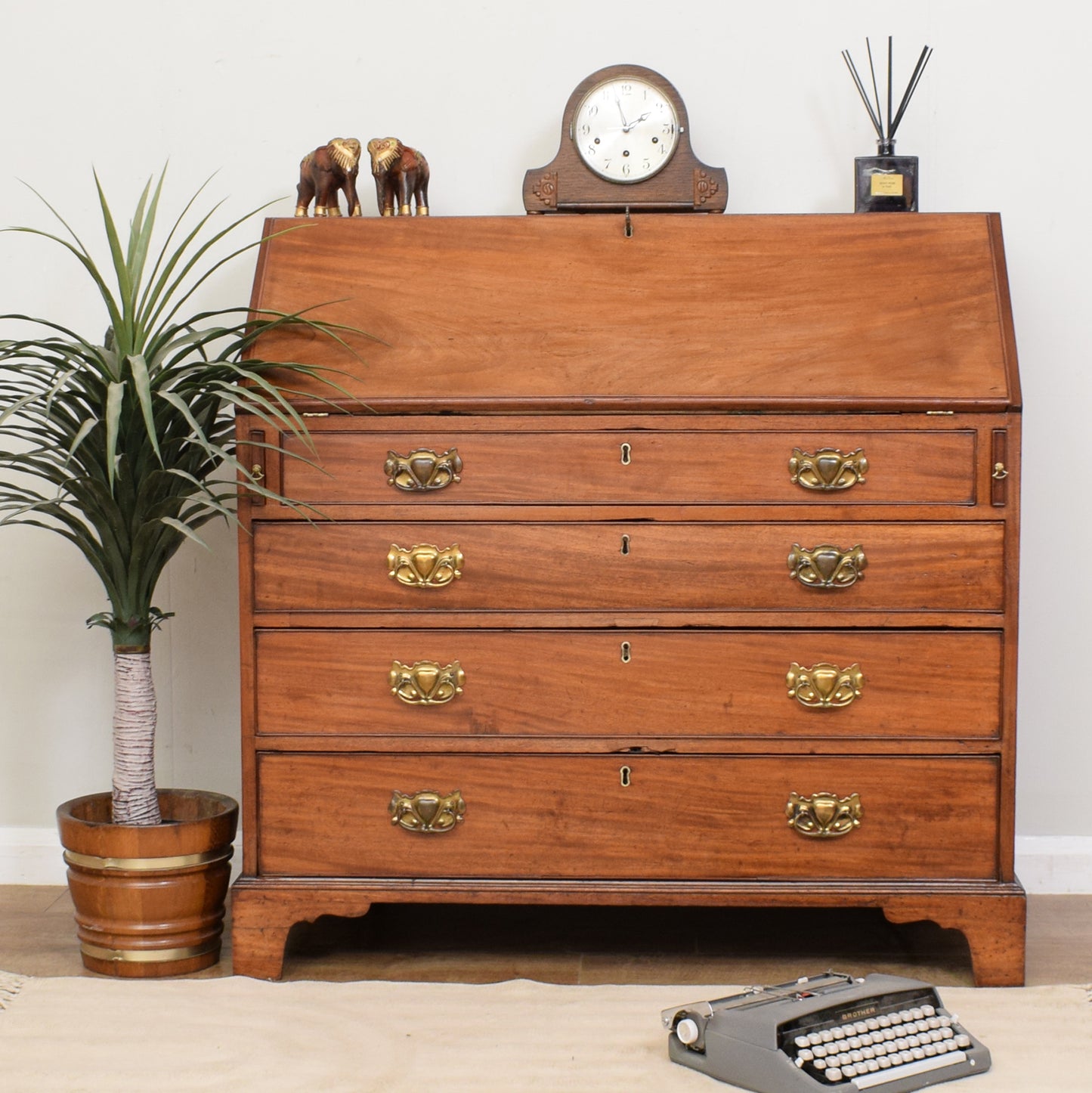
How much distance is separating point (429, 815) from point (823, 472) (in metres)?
0.94

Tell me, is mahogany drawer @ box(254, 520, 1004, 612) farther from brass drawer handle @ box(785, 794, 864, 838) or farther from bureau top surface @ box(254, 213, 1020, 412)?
brass drawer handle @ box(785, 794, 864, 838)

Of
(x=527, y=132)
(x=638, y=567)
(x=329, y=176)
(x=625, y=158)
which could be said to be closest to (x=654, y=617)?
(x=638, y=567)

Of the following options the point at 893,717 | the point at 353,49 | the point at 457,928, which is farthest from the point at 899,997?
the point at 353,49

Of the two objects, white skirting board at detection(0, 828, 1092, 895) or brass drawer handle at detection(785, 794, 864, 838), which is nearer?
brass drawer handle at detection(785, 794, 864, 838)

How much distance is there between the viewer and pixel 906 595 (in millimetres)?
2254

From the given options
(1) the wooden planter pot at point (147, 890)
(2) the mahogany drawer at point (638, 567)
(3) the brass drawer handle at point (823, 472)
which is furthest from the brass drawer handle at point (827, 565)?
(1) the wooden planter pot at point (147, 890)

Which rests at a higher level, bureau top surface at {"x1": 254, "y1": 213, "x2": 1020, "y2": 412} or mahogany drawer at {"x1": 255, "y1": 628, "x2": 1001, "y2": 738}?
bureau top surface at {"x1": 254, "y1": 213, "x2": 1020, "y2": 412}

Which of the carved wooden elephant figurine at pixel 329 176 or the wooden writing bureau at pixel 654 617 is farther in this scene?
the carved wooden elephant figurine at pixel 329 176

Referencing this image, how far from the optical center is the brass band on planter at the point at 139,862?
90.6 inches

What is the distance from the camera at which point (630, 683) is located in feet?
7.48

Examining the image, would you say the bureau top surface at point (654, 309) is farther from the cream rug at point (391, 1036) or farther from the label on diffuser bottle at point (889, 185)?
the cream rug at point (391, 1036)

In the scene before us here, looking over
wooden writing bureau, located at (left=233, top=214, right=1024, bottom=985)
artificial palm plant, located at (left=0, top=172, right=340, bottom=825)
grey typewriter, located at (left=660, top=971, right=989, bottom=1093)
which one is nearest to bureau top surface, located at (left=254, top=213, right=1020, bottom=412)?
wooden writing bureau, located at (left=233, top=214, right=1024, bottom=985)

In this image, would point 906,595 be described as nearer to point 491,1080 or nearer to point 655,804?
point 655,804

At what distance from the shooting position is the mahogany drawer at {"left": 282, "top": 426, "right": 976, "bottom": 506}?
225cm
